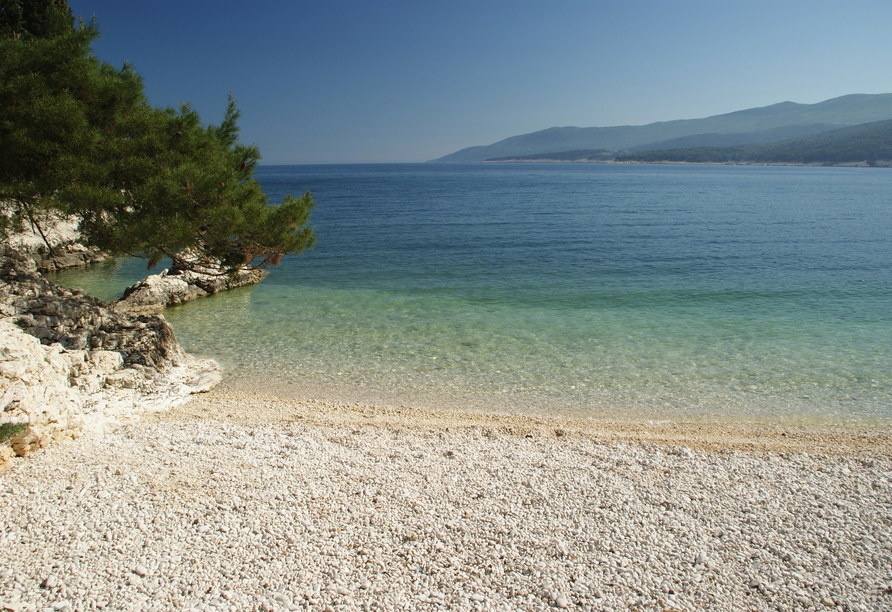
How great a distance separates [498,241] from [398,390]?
20661 millimetres

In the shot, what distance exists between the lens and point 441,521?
5.63 m

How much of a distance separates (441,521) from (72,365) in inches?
258

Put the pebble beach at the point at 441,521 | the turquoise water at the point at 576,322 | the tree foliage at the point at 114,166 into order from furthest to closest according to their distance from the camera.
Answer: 1. the turquoise water at the point at 576,322
2. the tree foliage at the point at 114,166
3. the pebble beach at the point at 441,521

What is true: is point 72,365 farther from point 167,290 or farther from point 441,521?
point 167,290

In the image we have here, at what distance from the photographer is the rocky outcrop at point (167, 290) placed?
16484 millimetres

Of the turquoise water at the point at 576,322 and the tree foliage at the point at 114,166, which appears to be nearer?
the tree foliage at the point at 114,166

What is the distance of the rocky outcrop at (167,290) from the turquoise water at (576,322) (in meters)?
0.63

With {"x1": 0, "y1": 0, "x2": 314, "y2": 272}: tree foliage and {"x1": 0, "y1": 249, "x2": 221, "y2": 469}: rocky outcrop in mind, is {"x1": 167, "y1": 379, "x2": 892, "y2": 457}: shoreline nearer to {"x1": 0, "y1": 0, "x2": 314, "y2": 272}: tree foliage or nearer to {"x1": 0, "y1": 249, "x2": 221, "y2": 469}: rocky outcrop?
{"x1": 0, "y1": 249, "x2": 221, "y2": 469}: rocky outcrop

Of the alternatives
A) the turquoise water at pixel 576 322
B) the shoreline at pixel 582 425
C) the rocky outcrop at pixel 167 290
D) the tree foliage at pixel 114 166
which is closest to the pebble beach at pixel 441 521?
the shoreline at pixel 582 425

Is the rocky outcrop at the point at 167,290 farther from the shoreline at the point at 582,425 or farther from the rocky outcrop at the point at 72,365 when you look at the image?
the shoreline at the point at 582,425

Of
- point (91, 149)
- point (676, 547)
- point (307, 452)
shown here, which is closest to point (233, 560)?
point (307, 452)

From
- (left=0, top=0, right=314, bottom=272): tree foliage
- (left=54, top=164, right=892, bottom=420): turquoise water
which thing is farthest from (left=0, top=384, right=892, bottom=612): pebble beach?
(left=0, top=0, right=314, bottom=272): tree foliage

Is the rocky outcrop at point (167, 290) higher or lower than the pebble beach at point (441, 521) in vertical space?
higher

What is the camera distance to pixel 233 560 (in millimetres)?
4930
